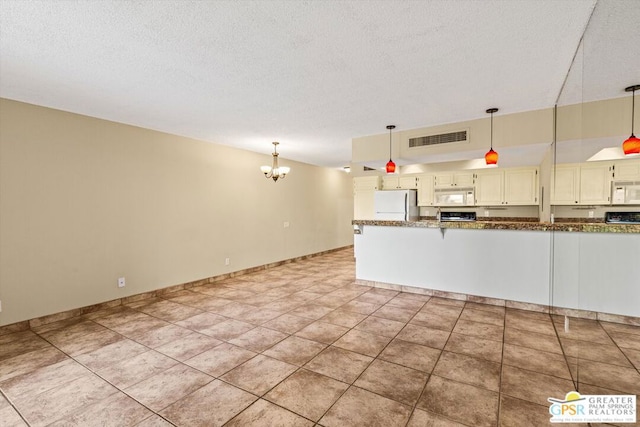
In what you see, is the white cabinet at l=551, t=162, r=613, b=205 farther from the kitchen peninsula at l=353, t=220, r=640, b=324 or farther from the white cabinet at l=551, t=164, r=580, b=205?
the kitchen peninsula at l=353, t=220, r=640, b=324

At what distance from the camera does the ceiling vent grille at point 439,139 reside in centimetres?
440

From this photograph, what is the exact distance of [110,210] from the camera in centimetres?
398

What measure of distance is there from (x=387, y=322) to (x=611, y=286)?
247 cm

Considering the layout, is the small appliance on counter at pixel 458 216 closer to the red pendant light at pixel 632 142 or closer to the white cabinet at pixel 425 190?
the white cabinet at pixel 425 190

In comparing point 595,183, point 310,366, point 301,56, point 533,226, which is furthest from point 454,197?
Result: point 310,366

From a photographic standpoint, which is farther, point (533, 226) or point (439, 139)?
point (439, 139)

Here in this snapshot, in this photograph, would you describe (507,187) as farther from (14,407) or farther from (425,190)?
(14,407)

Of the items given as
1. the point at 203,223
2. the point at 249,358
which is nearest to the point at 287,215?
the point at 203,223

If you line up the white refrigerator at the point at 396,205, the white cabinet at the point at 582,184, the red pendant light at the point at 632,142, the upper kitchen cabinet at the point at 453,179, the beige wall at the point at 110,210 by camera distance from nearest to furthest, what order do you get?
the red pendant light at the point at 632,142 → the beige wall at the point at 110,210 → the white cabinet at the point at 582,184 → the upper kitchen cabinet at the point at 453,179 → the white refrigerator at the point at 396,205

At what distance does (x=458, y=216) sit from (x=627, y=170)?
11.3 feet

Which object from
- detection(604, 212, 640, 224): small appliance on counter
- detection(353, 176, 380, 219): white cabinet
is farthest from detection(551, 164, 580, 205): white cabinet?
detection(353, 176, 380, 219): white cabinet

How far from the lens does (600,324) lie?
3121mm

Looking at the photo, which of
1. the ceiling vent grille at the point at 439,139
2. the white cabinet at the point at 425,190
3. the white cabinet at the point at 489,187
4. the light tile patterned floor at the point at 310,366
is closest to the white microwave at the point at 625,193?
the light tile patterned floor at the point at 310,366

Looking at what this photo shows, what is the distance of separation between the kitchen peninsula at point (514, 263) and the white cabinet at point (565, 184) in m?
1.61
